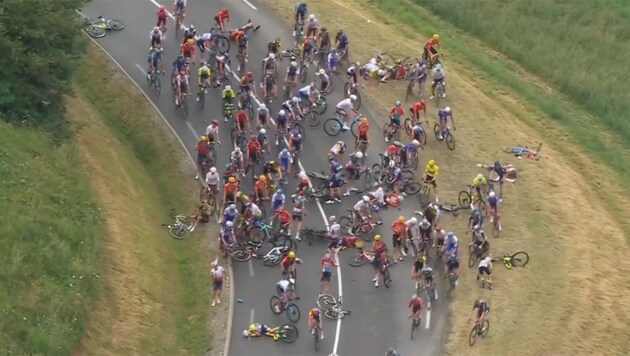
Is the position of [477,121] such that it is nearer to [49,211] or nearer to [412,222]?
[412,222]

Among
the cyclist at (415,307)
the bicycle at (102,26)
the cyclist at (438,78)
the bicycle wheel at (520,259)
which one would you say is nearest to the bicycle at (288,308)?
the cyclist at (415,307)

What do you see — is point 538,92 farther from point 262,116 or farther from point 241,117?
point 241,117

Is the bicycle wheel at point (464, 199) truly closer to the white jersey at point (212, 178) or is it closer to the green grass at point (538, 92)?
the green grass at point (538, 92)

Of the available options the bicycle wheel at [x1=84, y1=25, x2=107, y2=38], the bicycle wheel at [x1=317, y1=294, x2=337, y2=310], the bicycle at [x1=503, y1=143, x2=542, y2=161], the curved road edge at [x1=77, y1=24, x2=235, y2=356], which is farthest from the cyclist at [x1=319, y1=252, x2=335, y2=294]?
the bicycle wheel at [x1=84, y1=25, x2=107, y2=38]

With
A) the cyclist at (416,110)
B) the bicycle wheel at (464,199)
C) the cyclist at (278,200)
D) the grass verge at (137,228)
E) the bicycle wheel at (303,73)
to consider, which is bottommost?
the grass verge at (137,228)

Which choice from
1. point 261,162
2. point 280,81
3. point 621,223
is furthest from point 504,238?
point 280,81

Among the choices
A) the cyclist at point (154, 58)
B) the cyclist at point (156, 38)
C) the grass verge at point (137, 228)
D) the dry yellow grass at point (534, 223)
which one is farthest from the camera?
the cyclist at point (156, 38)
